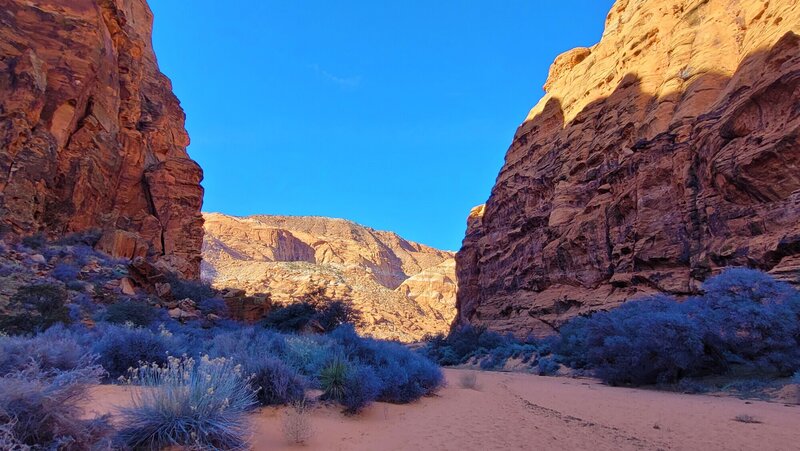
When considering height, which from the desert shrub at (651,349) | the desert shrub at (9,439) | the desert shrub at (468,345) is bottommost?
the desert shrub at (468,345)

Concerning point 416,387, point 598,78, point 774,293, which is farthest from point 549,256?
point 416,387

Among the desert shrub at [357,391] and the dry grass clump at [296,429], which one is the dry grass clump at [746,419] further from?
the dry grass clump at [296,429]

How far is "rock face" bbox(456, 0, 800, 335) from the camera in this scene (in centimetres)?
1616

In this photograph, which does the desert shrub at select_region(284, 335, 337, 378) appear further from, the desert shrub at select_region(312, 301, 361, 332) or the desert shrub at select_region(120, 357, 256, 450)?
the desert shrub at select_region(312, 301, 361, 332)

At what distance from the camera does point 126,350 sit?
6992 mm

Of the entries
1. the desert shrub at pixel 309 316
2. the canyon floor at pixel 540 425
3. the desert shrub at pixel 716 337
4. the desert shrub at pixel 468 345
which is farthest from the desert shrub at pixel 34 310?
the desert shrub at pixel 468 345

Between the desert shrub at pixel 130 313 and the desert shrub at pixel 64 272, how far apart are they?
286 centimetres

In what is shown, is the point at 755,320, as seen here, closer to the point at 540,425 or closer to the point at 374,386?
the point at 540,425

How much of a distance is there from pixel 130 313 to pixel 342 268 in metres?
70.7

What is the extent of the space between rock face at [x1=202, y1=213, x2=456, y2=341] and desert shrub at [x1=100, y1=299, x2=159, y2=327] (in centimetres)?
2162

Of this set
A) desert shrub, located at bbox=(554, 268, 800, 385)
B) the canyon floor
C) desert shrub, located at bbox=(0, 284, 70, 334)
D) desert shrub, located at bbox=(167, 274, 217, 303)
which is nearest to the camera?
the canyon floor

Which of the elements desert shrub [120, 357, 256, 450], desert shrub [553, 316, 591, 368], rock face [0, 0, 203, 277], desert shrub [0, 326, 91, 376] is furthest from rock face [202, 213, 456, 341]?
desert shrub [120, 357, 256, 450]

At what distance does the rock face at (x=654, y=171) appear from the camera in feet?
53.0

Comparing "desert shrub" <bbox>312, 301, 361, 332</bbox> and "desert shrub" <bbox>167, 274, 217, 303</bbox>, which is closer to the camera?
"desert shrub" <bbox>167, 274, 217, 303</bbox>
